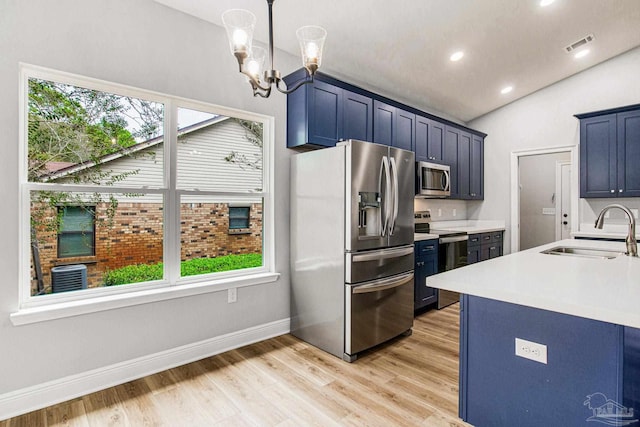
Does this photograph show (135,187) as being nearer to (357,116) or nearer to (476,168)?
(357,116)

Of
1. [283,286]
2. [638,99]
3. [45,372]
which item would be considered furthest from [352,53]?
[638,99]

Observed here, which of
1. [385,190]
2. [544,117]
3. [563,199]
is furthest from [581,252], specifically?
[563,199]

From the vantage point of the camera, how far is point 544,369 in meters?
1.44

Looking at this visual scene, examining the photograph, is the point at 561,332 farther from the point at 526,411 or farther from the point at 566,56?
the point at 566,56

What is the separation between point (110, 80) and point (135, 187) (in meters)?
0.76

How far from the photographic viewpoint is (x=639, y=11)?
353 centimetres

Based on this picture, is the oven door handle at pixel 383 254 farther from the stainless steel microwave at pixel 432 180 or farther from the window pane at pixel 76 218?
the window pane at pixel 76 218

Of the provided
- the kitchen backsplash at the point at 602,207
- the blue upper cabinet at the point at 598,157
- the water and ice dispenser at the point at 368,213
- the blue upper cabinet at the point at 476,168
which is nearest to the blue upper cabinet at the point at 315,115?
the water and ice dispenser at the point at 368,213

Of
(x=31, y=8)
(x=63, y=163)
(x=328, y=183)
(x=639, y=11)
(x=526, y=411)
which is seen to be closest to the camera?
(x=526, y=411)

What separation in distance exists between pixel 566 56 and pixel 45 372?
6184 millimetres

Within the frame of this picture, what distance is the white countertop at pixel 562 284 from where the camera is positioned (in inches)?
45.1

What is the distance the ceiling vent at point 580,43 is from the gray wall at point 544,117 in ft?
3.23

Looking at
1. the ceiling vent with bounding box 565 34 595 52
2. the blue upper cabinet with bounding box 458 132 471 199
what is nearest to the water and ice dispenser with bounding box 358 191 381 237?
the blue upper cabinet with bounding box 458 132 471 199

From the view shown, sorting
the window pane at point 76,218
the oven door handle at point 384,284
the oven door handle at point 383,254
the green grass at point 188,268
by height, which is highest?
the window pane at point 76,218
